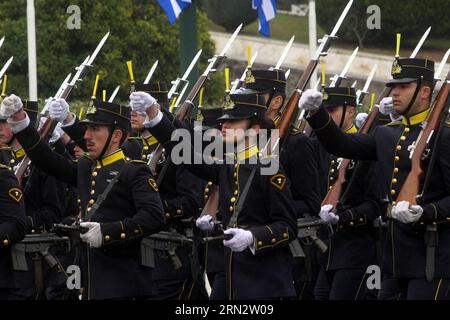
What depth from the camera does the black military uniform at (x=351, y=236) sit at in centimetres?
1164

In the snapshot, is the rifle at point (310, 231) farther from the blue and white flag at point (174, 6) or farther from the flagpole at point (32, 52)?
the flagpole at point (32, 52)

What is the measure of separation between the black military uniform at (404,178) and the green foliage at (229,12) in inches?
857

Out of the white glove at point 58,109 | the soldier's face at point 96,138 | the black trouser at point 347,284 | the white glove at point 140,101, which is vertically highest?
the white glove at point 140,101

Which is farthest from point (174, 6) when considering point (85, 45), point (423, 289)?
point (423, 289)

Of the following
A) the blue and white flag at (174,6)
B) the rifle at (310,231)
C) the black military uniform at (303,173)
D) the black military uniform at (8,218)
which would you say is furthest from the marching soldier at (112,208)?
the blue and white flag at (174,6)

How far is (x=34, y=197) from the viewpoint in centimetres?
1217

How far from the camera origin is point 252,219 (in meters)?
9.86

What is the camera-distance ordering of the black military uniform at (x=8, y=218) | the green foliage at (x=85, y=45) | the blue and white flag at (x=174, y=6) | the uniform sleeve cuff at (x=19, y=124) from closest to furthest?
1. the black military uniform at (x=8, y=218)
2. the uniform sleeve cuff at (x=19, y=124)
3. the blue and white flag at (x=174, y=6)
4. the green foliage at (x=85, y=45)

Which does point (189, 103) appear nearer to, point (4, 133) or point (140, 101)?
point (4, 133)

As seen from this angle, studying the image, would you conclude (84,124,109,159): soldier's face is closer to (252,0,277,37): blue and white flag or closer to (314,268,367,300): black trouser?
(314,268,367,300): black trouser

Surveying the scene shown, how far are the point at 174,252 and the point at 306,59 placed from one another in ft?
63.1

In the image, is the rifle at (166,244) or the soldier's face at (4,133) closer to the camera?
the rifle at (166,244)

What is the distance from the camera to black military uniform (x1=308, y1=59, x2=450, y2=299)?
975 centimetres

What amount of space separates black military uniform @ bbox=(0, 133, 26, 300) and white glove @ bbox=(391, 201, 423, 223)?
2643 mm
